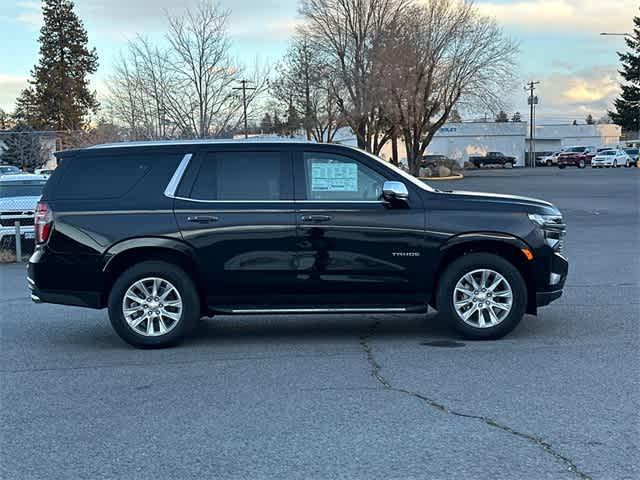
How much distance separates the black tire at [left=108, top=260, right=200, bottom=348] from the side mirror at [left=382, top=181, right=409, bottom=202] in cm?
209

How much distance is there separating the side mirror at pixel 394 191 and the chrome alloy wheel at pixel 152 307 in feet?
7.40

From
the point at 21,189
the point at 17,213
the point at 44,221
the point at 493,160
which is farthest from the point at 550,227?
the point at 493,160

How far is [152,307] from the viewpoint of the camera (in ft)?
24.6

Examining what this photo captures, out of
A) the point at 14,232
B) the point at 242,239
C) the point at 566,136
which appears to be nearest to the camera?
the point at 242,239

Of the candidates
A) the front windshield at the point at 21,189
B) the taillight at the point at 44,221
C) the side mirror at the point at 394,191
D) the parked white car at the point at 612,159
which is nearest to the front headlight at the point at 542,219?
the side mirror at the point at 394,191

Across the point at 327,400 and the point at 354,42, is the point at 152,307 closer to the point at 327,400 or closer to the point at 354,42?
the point at 327,400

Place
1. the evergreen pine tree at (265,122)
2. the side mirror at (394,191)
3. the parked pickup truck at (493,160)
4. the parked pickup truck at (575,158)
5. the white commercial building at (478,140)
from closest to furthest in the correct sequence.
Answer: the side mirror at (394,191) → the evergreen pine tree at (265,122) → the parked pickup truck at (575,158) → the parked pickup truck at (493,160) → the white commercial building at (478,140)

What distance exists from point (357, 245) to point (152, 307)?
2100 millimetres

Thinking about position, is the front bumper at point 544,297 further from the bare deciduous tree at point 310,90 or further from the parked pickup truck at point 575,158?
the parked pickup truck at point 575,158

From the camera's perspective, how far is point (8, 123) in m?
85.2

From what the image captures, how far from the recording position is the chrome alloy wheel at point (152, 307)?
746 cm

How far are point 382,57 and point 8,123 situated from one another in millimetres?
54207

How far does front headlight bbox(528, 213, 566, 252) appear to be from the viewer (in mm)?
7582

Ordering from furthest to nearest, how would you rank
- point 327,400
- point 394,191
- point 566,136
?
point 566,136 → point 394,191 → point 327,400
